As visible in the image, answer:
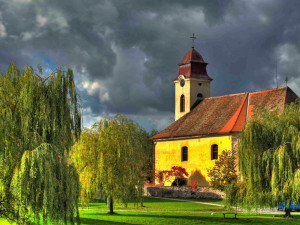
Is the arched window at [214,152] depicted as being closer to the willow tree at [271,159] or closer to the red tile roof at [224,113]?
the red tile roof at [224,113]

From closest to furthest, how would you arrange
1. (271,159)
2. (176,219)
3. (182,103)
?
(176,219)
(271,159)
(182,103)

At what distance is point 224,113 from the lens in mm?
47062

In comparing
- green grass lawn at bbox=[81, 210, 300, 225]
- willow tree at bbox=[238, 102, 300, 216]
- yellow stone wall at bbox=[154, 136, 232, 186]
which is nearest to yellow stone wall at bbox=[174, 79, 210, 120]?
yellow stone wall at bbox=[154, 136, 232, 186]

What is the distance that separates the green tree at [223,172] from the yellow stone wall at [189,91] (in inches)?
550

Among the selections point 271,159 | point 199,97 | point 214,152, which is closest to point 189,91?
point 199,97

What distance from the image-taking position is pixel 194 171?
47125 mm

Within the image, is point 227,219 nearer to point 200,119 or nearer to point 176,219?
point 176,219

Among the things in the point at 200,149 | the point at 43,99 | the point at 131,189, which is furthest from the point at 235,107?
the point at 43,99

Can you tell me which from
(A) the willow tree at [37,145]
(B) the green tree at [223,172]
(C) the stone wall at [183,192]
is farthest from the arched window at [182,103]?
(A) the willow tree at [37,145]

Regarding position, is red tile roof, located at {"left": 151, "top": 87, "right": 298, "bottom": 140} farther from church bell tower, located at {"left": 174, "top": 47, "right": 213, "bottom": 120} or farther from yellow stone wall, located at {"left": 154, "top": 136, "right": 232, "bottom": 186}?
church bell tower, located at {"left": 174, "top": 47, "right": 213, "bottom": 120}

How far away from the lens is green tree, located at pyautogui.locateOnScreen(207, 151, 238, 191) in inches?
1462

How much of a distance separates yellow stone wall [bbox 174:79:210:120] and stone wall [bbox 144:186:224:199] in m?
11.3

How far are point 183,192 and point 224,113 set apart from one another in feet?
29.4

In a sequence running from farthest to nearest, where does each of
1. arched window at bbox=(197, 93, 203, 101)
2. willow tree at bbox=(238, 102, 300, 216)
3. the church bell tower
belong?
1. arched window at bbox=(197, 93, 203, 101)
2. the church bell tower
3. willow tree at bbox=(238, 102, 300, 216)
